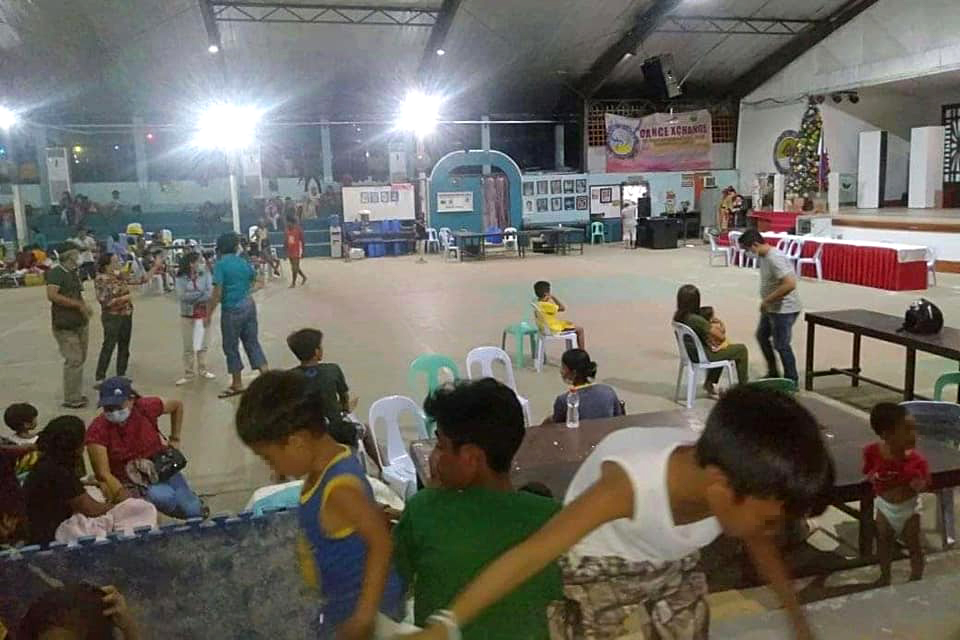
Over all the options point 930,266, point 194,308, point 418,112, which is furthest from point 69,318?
point 418,112

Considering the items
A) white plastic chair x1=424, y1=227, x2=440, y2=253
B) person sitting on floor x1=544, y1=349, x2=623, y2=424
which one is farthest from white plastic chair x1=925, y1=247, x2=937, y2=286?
white plastic chair x1=424, y1=227, x2=440, y2=253

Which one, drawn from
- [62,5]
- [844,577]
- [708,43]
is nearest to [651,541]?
[844,577]

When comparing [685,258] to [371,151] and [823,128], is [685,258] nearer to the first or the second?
[823,128]

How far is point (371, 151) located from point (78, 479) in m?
19.5

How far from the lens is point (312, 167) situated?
21.7m

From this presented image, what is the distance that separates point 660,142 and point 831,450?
20.2 meters

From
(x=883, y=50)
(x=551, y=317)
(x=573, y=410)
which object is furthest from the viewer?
(x=883, y=50)

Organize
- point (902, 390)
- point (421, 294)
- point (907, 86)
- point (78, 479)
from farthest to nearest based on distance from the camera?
point (907, 86) < point (421, 294) < point (902, 390) < point (78, 479)

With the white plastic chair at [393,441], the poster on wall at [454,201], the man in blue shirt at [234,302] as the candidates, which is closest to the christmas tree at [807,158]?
the poster on wall at [454,201]

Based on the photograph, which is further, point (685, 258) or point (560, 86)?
point (560, 86)

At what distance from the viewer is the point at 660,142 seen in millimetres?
22031

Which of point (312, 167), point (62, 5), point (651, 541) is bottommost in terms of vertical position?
point (651, 541)

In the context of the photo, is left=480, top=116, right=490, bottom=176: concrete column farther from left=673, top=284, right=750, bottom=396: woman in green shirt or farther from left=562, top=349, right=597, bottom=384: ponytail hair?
left=562, top=349, right=597, bottom=384: ponytail hair

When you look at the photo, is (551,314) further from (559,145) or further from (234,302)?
(559,145)
